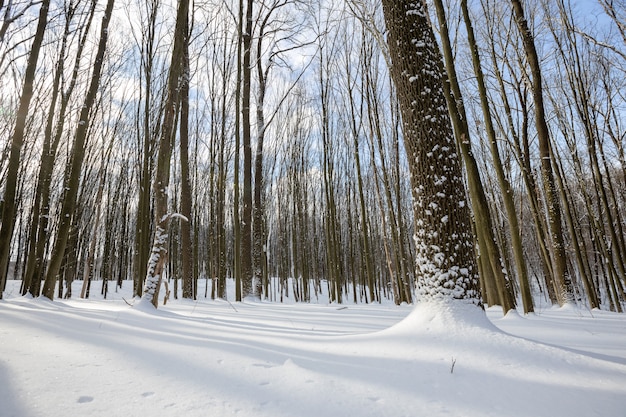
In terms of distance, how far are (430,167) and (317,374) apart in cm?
167

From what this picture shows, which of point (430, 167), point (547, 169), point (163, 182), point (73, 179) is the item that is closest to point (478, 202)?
point (430, 167)

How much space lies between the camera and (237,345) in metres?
2.17

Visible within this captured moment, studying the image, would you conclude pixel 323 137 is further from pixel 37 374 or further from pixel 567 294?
pixel 37 374

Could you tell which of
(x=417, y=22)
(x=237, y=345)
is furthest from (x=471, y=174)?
(x=237, y=345)

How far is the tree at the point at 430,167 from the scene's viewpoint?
7.28 feet

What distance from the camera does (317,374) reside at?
1598 mm

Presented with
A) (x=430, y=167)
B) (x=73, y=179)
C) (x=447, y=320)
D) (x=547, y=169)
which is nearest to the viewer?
(x=447, y=320)

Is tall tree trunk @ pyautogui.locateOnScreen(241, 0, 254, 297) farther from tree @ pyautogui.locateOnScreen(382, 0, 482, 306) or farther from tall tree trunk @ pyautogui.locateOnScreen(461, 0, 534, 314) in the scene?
tree @ pyautogui.locateOnScreen(382, 0, 482, 306)

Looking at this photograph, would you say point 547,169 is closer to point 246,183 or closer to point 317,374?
point 246,183

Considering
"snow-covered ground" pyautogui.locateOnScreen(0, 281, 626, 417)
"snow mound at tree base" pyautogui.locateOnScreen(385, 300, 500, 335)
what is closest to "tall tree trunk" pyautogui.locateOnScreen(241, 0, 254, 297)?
"snow-covered ground" pyautogui.locateOnScreen(0, 281, 626, 417)

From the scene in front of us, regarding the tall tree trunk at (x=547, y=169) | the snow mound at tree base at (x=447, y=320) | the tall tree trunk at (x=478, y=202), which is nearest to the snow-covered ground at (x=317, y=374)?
the snow mound at tree base at (x=447, y=320)

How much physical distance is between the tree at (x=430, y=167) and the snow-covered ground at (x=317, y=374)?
0.77ft

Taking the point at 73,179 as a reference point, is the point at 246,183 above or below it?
above

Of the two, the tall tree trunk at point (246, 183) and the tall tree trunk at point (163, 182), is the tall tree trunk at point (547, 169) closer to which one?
the tall tree trunk at point (246, 183)
